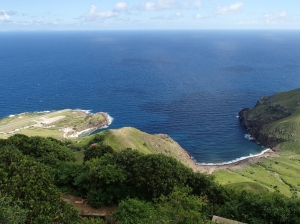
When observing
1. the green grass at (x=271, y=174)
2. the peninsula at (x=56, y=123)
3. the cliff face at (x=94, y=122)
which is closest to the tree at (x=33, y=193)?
the green grass at (x=271, y=174)

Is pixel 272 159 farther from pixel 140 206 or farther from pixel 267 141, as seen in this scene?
pixel 140 206

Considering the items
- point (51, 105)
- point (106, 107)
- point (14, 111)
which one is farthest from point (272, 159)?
point (14, 111)

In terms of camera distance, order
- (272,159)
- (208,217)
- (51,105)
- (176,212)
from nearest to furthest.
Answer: (176,212), (208,217), (272,159), (51,105)

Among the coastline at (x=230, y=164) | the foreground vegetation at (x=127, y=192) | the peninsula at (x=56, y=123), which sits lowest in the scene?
the coastline at (x=230, y=164)

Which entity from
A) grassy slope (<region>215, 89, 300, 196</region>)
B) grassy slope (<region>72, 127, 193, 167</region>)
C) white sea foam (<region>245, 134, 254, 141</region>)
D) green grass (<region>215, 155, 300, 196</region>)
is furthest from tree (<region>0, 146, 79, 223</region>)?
white sea foam (<region>245, 134, 254, 141</region>)

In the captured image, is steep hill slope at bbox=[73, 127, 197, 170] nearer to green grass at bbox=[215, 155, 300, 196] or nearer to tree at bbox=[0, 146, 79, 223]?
green grass at bbox=[215, 155, 300, 196]

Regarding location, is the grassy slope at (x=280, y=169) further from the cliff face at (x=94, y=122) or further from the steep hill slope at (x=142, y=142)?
the cliff face at (x=94, y=122)

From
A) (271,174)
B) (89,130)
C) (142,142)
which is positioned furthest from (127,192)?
(89,130)
